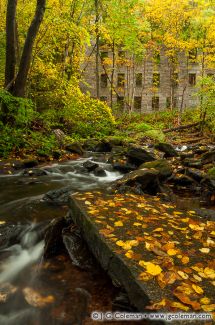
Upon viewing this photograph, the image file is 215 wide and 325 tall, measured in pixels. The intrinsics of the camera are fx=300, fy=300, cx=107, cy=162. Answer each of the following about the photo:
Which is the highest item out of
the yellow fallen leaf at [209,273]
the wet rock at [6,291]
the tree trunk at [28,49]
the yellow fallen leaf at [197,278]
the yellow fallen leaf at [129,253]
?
the tree trunk at [28,49]

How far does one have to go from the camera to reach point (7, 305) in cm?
364

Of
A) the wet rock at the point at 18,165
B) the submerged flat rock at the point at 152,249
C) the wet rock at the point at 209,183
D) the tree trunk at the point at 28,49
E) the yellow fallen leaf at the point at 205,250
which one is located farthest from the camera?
the tree trunk at the point at 28,49

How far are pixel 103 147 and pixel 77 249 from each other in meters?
11.5

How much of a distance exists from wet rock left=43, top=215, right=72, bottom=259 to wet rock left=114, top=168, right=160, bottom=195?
283cm

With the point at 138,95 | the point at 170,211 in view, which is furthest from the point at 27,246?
the point at 138,95

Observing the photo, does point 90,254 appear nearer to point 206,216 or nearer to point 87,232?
point 87,232

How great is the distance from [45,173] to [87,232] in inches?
235

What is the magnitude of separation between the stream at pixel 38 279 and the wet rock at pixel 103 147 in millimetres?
9039

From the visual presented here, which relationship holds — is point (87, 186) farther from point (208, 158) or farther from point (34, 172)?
point (208, 158)

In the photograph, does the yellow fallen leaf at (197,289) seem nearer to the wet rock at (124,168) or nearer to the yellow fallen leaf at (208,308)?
the yellow fallen leaf at (208,308)

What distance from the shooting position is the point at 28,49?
11.4 m

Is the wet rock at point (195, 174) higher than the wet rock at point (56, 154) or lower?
higher

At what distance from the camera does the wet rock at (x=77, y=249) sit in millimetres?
4266

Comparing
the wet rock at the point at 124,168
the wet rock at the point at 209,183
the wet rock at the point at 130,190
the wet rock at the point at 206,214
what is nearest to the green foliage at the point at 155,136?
the wet rock at the point at 124,168
